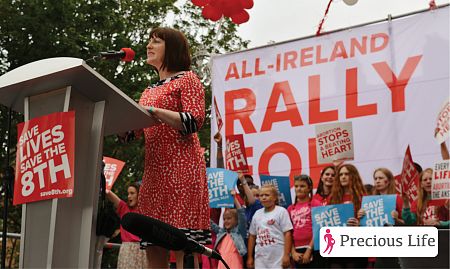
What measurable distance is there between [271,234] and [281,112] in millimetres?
1216

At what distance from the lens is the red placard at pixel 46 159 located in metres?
2.08

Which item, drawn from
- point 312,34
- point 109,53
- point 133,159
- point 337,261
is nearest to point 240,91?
point 312,34

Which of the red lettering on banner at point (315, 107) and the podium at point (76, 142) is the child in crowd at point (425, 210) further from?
the podium at point (76, 142)

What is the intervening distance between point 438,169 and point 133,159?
7859mm

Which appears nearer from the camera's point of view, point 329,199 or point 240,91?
point 329,199

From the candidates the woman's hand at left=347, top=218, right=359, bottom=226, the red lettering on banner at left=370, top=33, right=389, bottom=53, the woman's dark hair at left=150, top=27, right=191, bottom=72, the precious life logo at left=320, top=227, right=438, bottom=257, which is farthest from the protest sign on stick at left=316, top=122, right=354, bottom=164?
the woman's dark hair at left=150, top=27, right=191, bottom=72

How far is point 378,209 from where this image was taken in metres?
5.21

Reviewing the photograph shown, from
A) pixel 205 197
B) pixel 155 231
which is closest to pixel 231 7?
pixel 205 197

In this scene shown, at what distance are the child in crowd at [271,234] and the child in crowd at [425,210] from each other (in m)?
0.96

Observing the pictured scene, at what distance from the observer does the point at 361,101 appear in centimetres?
560

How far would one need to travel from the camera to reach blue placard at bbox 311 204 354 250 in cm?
527

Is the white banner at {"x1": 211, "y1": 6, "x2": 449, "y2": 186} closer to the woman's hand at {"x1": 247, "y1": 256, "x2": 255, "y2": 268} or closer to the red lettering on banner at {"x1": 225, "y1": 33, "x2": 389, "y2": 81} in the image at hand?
the red lettering on banner at {"x1": 225, "y1": 33, "x2": 389, "y2": 81}

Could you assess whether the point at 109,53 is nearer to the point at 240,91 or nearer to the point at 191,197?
the point at 191,197

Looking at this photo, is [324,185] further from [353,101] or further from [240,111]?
[240,111]
